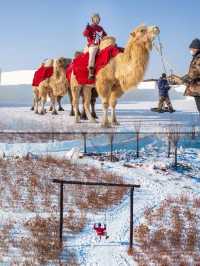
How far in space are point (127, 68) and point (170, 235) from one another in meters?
6.60

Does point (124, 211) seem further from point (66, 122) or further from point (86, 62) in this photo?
point (66, 122)

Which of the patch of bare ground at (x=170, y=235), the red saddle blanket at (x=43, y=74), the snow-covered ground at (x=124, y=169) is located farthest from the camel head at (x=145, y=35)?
the red saddle blanket at (x=43, y=74)

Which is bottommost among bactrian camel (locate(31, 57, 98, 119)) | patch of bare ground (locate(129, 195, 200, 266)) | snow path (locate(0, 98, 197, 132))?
patch of bare ground (locate(129, 195, 200, 266))

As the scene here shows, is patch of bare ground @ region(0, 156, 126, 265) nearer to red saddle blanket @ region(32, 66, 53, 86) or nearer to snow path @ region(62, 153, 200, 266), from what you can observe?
snow path @ region(62, 153, 200, 266)

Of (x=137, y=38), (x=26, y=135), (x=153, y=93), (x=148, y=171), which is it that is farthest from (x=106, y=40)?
(x=153, y=93)

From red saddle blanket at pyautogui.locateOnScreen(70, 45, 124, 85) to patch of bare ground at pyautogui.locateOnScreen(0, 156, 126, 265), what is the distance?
3.76 meters

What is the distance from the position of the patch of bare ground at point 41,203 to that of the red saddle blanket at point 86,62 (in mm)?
3763

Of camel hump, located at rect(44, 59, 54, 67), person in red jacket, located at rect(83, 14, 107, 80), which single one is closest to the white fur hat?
person in red jacket, located at rect(83, 14, 107, 80)

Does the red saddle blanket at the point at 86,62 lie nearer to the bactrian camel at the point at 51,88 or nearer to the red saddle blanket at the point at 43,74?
the bactrian camel at the point at 51,88

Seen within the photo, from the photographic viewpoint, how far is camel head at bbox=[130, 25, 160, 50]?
13520 millimetres

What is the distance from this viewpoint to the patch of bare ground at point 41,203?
24.2ft

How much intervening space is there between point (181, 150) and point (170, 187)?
2.55 metres

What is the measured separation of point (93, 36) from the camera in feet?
49.9

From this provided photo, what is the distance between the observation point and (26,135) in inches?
550
